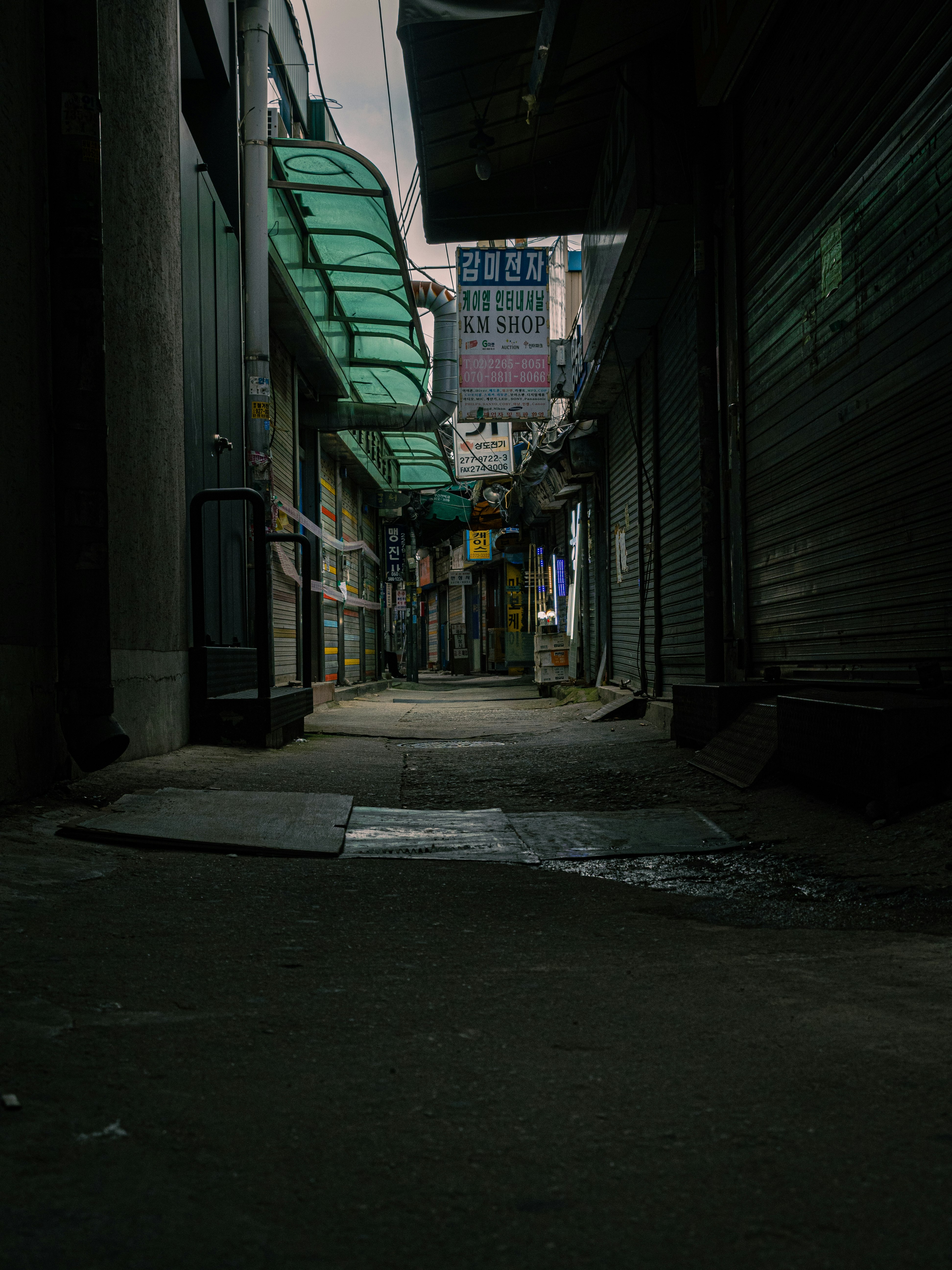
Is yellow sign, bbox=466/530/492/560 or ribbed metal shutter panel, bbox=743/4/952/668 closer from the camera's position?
ribbed metal shutter panel, bbox=743/4/952/668

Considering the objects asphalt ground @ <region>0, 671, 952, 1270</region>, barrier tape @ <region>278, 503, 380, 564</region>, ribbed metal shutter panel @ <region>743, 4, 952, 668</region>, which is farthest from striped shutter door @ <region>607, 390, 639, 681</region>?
asphalt ground @ <region>0, 671, 952, 1270</region>

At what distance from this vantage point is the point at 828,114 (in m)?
5.13

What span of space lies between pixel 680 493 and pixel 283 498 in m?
5.29

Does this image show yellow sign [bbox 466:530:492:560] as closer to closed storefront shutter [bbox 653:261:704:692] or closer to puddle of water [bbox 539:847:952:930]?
closed storefront shutter [bbox 653:261:704:692]

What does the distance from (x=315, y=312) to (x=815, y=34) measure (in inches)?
312

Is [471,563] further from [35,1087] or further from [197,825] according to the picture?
[35,1087]

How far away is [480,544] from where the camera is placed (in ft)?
95.2

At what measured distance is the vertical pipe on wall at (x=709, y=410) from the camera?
7188mm

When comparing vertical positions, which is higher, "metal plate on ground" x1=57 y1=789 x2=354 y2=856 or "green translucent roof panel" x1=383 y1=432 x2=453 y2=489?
"green translucent roof panel" x1=383 y1=432 x2=453 y2=489

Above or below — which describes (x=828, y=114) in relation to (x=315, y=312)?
below

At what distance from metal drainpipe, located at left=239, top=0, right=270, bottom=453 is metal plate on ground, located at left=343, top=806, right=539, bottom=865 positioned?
4943 mm

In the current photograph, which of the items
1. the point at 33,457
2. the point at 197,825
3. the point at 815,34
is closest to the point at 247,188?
the point at 815,34

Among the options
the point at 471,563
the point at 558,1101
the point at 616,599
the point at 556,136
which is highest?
the point at 556,136

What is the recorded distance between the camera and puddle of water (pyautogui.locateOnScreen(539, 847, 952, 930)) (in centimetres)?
270
